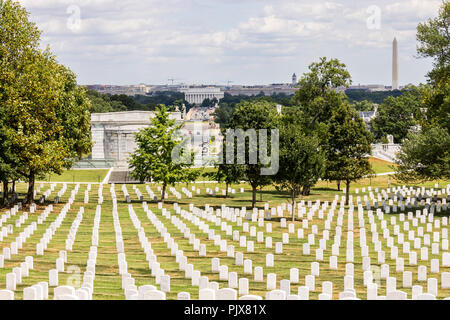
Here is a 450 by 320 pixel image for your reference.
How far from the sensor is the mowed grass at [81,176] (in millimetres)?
68131

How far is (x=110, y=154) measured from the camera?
8838 centimetres

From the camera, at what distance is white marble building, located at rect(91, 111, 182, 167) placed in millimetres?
87875

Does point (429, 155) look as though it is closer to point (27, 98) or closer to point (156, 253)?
point (156, 253)

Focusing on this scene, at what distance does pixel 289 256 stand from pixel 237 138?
16919mm

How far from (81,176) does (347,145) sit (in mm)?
30198

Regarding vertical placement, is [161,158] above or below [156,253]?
above

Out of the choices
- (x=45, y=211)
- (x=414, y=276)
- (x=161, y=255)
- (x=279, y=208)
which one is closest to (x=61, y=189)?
(x=45, y=211)

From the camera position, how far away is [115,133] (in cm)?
8894

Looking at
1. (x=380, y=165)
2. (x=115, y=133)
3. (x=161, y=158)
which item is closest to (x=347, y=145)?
(x=161, y=158)

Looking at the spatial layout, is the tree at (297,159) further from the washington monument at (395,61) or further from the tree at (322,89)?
the washington monument at (395,61)

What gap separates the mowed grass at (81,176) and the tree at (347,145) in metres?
25.9

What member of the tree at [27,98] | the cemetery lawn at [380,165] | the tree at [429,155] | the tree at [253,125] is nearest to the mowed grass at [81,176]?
the tree at [27,98]

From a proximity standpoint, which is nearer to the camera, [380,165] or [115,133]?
[380,165]
